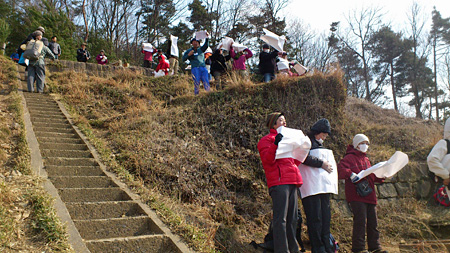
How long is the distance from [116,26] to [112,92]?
18.5 meters

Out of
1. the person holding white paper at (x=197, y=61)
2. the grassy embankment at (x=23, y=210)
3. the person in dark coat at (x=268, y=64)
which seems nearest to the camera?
the grassy embankment at (x=23, y=210)

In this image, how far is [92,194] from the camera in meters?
4.36

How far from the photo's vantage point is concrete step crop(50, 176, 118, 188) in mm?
4480

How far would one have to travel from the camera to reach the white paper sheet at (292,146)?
380cm

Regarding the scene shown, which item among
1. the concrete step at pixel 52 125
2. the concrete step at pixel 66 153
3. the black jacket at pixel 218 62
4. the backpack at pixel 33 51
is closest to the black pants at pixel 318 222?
the concrete step at pixel 66 153

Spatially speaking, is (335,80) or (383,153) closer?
(383,153)

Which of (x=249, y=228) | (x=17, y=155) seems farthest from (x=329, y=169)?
(x=17, y=155)

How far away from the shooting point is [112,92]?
9844 millimetres

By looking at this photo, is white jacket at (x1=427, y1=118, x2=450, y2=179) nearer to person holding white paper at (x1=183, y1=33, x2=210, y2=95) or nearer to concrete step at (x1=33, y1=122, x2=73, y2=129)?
person holding white paper at (x1=183, y1=33, x2=210, y2=95)

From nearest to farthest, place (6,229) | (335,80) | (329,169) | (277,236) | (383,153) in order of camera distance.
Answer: (6,229) → (277,236) → (329,169) → (383,153) → (335,80)

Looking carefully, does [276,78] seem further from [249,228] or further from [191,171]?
[249,228]

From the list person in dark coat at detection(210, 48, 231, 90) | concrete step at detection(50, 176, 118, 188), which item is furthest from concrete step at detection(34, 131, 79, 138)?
person in dark coat at detection(210, 48, 231, 90)

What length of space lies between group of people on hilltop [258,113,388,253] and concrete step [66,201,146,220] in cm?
173

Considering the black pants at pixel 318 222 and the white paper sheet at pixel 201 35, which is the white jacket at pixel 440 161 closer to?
the black pants at pixel 318 222
